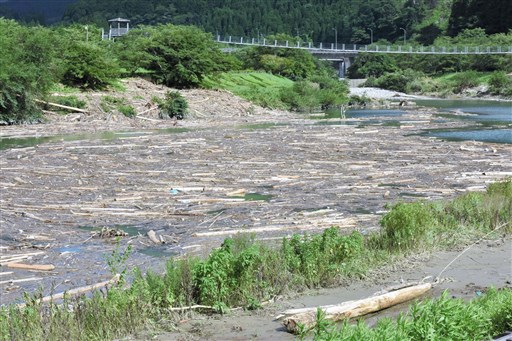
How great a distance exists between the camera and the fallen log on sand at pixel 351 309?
1023 centimetres

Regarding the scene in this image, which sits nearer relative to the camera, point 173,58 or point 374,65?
point 173,58

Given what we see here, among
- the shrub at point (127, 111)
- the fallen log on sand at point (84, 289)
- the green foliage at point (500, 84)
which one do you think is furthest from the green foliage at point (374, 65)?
the fallen log on sand at point (84, 289)

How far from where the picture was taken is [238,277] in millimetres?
11500

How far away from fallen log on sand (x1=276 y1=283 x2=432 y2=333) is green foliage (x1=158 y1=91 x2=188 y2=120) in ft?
137

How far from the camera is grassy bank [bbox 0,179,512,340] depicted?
9812mm

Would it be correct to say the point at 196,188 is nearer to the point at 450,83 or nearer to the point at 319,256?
→ the point at 319,256

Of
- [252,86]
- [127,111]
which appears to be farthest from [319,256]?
[252,86]

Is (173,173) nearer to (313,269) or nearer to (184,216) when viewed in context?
(184,216)

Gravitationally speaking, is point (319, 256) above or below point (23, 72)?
below

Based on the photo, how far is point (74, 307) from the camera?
407 inches

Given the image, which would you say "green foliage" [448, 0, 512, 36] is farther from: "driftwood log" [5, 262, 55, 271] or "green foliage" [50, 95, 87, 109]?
"driftwood log" [5, 262, 55, 271]

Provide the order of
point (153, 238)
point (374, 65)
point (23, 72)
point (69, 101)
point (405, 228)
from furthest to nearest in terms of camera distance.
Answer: point (374, 65)
point (69, 101)
point (23, 72)
point (153, 238)
point (405, 228)

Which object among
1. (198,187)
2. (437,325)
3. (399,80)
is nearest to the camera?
(437,325)

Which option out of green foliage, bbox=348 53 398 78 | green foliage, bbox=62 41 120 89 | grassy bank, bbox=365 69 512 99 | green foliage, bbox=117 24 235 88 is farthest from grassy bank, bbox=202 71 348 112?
green foliage, bbox=348 53 398 78
